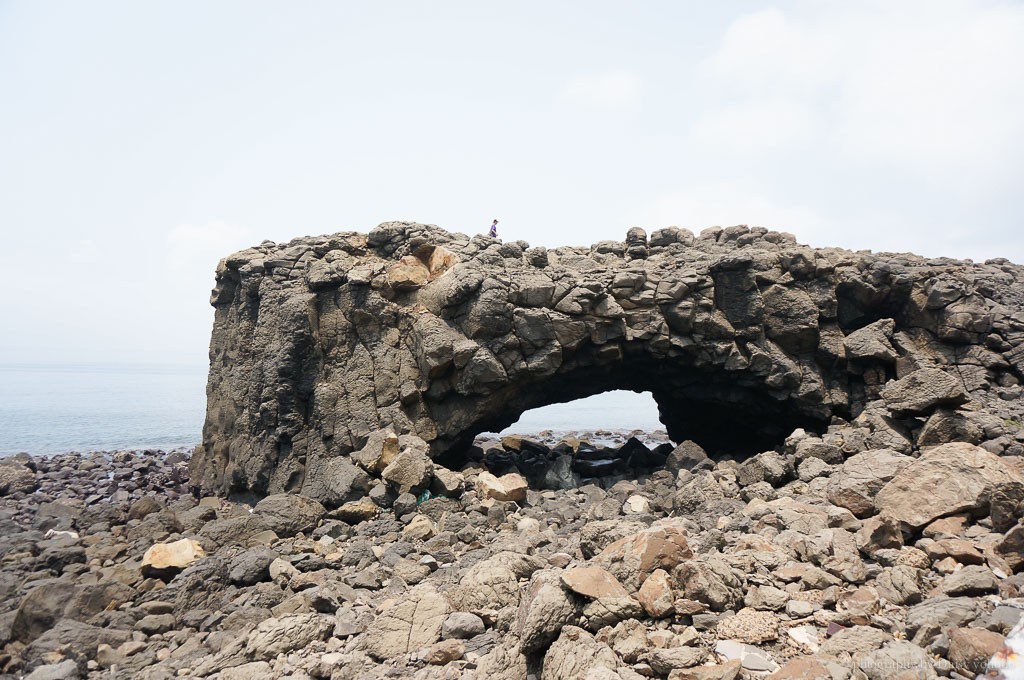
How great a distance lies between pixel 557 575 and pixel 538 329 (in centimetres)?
1091

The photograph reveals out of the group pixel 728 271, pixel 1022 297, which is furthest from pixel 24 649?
pixel 1022 297

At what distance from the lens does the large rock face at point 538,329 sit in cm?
1800

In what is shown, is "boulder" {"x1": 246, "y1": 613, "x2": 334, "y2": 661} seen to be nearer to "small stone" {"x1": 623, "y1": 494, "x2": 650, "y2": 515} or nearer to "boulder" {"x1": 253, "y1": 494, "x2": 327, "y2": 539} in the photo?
"boulder" {"x1": 253, "y1": 494, "x2": 327, "y2": 539}

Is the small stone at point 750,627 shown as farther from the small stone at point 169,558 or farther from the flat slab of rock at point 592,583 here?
the small stone at point 169,558

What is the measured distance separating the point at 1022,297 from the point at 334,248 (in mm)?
21903

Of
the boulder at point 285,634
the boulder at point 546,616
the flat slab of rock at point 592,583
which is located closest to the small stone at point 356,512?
the boulder at point 285,634

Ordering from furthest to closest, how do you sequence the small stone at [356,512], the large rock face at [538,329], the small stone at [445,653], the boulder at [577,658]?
the large rock face at [538,329]
the small stone at [356,512]
the small stone at [445,653]
the boulder at [577,658]

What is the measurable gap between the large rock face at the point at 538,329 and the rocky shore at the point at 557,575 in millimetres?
1863

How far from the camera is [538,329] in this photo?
18.4 m

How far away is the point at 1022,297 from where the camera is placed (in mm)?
18609

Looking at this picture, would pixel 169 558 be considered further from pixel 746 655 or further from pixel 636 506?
pixel 746 655

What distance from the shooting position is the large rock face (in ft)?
59.1

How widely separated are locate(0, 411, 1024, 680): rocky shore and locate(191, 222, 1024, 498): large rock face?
73.3 inches

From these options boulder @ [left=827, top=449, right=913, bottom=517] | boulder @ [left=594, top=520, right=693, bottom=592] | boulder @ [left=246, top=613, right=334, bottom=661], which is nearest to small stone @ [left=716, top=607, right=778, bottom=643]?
boulder @ [left=594, top=520, right=693, bottom=592]
